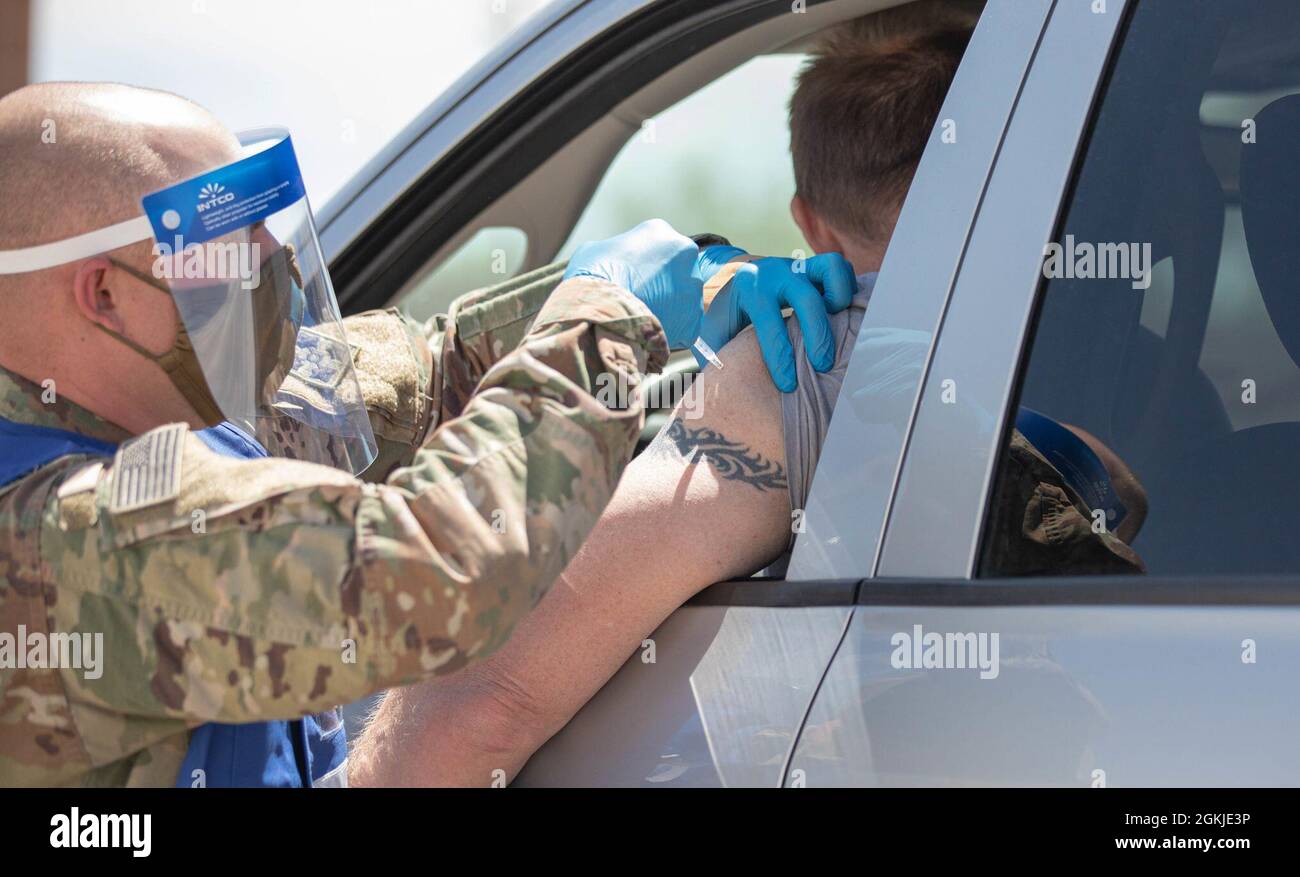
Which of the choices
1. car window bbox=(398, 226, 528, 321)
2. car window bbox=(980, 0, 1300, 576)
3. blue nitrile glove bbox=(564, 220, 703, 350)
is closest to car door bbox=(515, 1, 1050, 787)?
car window bbox=(980, 0, 1300, 576)

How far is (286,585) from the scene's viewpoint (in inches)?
50.0

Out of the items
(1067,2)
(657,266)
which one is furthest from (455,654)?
(1067,2)

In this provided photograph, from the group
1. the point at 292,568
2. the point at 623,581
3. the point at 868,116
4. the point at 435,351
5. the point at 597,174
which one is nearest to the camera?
the point at 292,568

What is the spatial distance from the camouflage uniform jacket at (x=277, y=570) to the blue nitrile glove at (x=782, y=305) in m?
0.50

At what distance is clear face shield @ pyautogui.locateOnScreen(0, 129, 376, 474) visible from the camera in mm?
1454

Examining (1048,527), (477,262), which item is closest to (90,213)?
(1048,527)

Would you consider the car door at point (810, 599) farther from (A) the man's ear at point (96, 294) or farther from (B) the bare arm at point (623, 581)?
Answer: (A) the man's ear at point (96, 294)

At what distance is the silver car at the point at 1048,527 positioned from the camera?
1332 millimetres

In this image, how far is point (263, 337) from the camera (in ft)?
5.17

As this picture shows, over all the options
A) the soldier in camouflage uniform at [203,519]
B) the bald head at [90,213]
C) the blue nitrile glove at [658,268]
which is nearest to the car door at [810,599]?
the soldier in camouflage uniform at [203,519]

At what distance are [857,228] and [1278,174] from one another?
2.25 feet

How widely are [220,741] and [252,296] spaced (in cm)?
49

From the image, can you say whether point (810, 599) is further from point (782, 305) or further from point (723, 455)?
point (782, 305)
